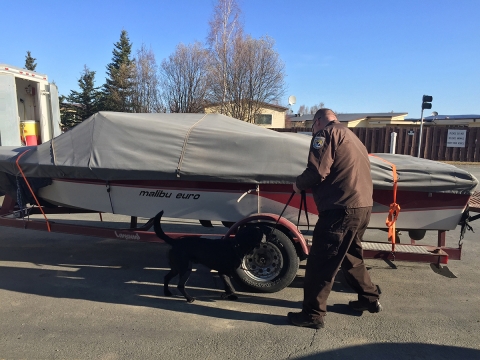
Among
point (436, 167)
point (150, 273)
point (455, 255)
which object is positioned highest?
point (436, 167)

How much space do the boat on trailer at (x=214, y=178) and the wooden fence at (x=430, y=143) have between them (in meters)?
18.5

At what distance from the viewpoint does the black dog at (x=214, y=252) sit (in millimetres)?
3883

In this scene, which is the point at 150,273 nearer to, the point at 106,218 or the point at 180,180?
the point at 180,180

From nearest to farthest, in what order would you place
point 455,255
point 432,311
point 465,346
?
point 465,346
point 432,311
point 455,255

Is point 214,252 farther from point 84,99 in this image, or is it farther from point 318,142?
point 84,99

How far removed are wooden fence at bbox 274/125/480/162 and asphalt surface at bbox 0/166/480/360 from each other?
57.7ft

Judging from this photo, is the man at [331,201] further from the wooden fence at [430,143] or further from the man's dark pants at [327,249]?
the wooden fence at [430,143]

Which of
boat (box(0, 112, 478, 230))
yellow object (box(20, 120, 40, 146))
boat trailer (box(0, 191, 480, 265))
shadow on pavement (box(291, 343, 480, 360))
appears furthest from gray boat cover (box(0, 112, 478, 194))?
yellow object (box(20, 120, 40, 146))

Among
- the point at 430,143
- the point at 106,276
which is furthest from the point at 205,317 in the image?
the point at 430,143

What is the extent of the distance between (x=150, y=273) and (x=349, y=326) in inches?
101

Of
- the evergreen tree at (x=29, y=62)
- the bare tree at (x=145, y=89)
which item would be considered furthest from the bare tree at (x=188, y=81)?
the evergreen tree at (x=29, y=62)

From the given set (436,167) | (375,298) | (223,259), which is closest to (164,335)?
(223,259)

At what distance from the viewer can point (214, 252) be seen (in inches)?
154

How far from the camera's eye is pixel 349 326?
356 centimetres
